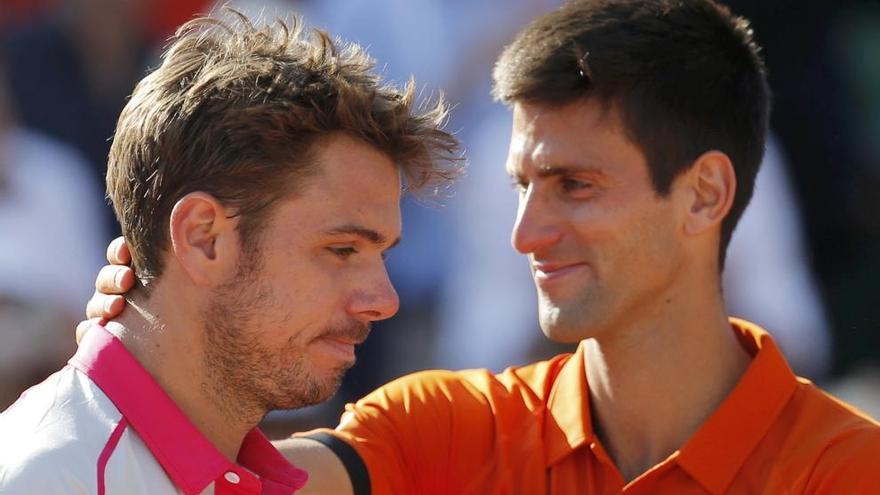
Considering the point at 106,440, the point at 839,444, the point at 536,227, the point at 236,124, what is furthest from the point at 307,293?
the point at 839,444

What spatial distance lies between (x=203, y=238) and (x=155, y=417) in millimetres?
331

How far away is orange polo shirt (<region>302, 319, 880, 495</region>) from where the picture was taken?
8.99 feet

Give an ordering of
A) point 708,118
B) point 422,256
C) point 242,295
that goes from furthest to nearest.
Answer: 1. point 422,256
2. point 708,118
3. point 242,295

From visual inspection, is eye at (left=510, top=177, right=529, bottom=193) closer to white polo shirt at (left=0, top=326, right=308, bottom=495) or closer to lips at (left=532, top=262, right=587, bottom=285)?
lips at (left=532, top=262, right=587, bottom=285)

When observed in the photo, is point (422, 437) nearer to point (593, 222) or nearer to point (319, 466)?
point (319, 466)

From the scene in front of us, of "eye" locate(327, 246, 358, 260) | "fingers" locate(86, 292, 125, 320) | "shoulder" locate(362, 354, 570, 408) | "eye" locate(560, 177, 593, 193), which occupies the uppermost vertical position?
"eye" locate(560, 177, 593, 193)

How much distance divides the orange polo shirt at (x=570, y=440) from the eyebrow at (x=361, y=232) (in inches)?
21.4

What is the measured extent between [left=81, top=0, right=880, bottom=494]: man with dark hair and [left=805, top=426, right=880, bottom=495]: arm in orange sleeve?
10 centimetres

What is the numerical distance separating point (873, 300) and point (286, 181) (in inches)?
125

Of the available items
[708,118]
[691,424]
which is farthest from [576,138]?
[691,424]

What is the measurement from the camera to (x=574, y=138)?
3.04 meters

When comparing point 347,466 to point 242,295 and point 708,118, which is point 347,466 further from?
point 708,118

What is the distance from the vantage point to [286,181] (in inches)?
98.8

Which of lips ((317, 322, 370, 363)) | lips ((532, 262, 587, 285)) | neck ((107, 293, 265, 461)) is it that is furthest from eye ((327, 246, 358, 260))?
lips ((532, 262, 587, 285))
